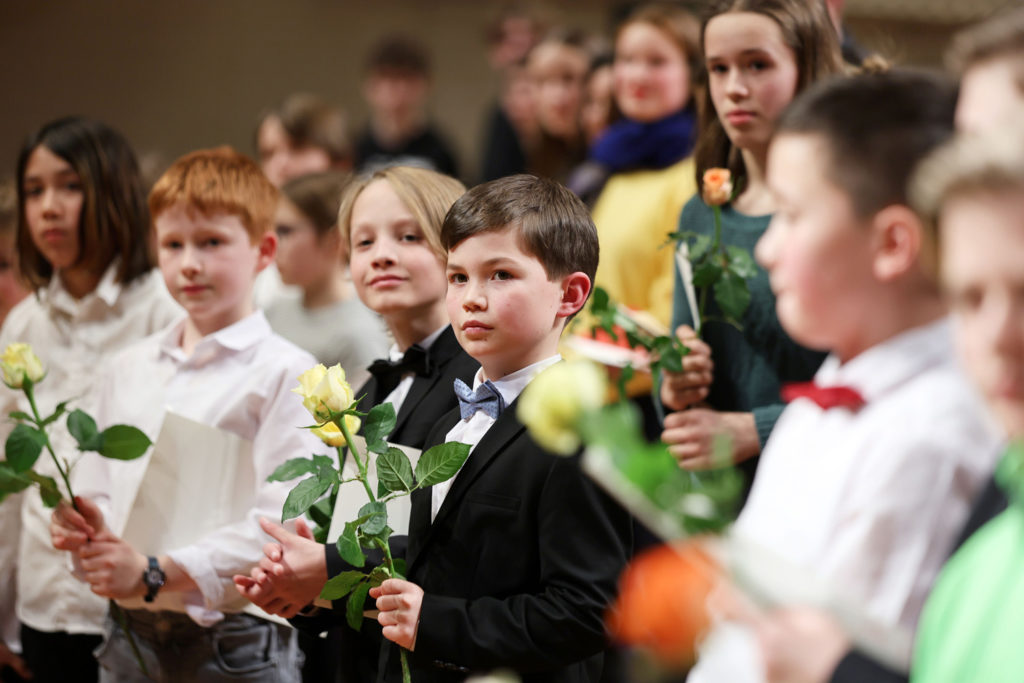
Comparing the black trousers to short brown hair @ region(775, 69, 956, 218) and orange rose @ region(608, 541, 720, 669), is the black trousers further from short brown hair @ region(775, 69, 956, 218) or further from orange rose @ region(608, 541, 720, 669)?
short brown hair @ region(775, 69, 956, 218)

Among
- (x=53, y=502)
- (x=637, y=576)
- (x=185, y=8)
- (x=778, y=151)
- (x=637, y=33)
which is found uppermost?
(x=185, y=8)

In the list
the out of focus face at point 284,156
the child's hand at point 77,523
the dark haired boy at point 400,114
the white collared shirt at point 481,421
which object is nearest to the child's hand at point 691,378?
the white collared shirt at point 481,421

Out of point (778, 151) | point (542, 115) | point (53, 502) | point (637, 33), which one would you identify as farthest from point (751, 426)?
point (542, 115)

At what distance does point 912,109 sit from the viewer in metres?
1.04

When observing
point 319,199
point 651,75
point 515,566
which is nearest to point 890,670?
point 515,566

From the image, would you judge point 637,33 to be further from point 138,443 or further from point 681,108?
point 138,443

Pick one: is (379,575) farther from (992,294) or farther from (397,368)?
(992,294)

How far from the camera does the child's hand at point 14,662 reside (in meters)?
2.37

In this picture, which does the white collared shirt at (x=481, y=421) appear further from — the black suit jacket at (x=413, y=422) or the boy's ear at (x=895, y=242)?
the boy's ear at (x=895, y=242)

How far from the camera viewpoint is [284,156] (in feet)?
12.6

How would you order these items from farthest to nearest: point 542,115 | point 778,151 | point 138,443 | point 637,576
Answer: point 542,115 → point 138,443 → point 778,151 → point 637,576

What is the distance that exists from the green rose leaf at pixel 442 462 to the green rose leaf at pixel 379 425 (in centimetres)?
7

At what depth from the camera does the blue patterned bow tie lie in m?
1.55

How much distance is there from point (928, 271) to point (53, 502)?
58.2 inches
